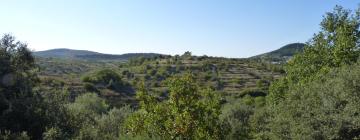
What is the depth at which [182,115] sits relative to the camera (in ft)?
76.8

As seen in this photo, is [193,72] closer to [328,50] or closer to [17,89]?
[328,50]

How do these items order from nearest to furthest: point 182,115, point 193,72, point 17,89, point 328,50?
point 17,89 → point 182,115 → point 328,50 → point 193,72

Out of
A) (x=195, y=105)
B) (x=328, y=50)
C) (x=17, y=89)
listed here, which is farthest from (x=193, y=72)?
(x=17, y=89)

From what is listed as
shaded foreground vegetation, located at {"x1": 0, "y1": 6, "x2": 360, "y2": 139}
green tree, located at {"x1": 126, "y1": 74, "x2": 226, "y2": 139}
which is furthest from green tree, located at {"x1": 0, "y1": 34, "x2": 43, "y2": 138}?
green tree, located at {"x1": 126, "y1": 74, "x2": 226, "y2": 139}

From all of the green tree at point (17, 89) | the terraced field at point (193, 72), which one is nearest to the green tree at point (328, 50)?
the green tree at point (17, 89)

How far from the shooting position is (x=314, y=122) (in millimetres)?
24281

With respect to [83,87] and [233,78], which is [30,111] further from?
[233,78]

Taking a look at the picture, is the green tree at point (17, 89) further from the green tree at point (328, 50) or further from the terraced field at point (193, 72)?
the terraced field at point (193, 72)

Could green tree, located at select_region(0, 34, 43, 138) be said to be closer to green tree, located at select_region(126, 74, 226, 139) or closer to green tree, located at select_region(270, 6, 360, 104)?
green tree, located at select_region(126, 74, 226, 139)

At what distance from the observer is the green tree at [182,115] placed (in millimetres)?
23328

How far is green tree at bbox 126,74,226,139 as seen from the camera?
76.5 ft

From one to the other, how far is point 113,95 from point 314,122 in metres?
62.5

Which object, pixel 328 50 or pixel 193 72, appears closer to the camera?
pixel 328 50

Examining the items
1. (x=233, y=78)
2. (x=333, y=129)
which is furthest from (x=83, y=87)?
(x=333, y=129)
